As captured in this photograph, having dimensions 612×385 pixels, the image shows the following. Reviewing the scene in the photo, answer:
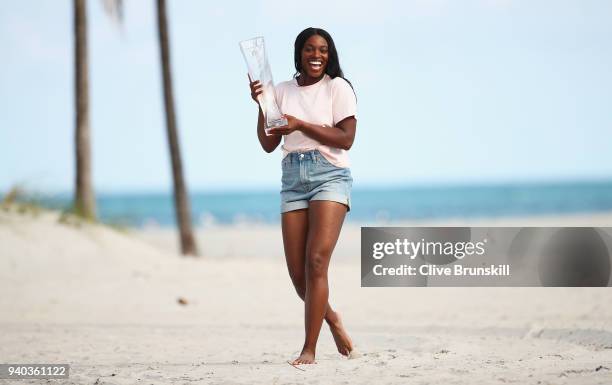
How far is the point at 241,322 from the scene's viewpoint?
820 centimetres

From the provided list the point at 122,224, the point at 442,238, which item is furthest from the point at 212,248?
the point at 442,238

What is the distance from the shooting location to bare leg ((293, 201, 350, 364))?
183 inches

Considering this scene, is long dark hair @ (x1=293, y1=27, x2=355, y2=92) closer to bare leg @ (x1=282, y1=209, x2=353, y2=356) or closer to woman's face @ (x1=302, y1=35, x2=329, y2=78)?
woman's face @ (x1=302, y1=35, x2=329, y2=78)

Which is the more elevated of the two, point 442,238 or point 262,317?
point 442,238

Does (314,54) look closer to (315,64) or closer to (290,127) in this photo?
(315,64)

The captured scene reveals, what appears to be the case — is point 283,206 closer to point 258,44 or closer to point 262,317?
point 258,44

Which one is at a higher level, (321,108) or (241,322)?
(321,108)

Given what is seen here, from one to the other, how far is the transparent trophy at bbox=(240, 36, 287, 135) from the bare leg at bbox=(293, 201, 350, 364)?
536 millimetres

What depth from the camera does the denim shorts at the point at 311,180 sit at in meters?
4.66

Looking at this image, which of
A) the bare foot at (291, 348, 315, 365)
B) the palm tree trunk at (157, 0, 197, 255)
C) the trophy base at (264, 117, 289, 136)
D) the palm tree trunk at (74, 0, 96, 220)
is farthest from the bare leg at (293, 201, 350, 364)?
the palm tree trunk at (157, 0, 197, 255)

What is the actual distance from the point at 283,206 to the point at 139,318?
13.7 feet

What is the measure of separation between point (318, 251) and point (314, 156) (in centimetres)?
53

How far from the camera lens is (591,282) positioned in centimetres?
888

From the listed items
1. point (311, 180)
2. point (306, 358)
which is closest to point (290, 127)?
point (311, 180)
